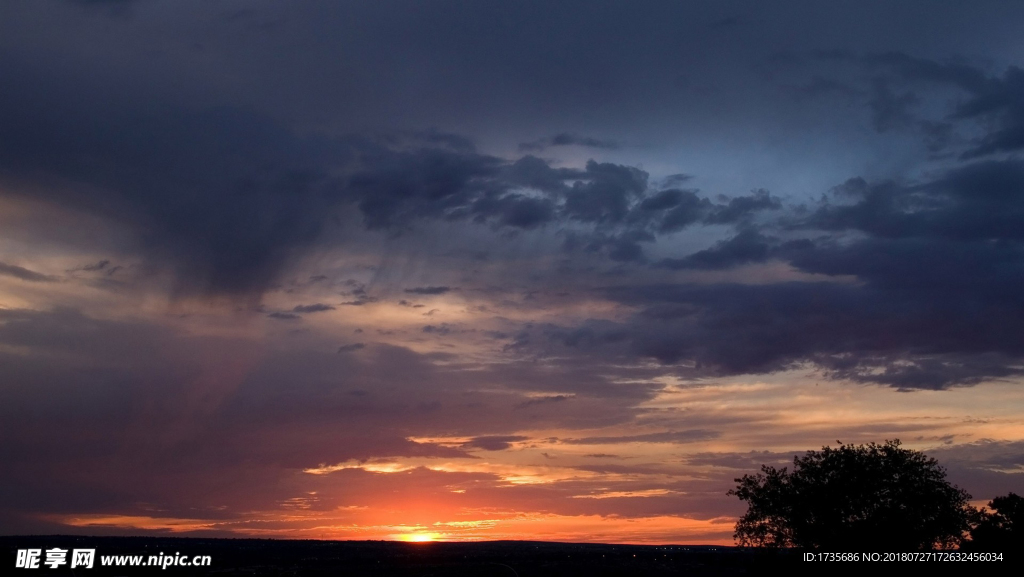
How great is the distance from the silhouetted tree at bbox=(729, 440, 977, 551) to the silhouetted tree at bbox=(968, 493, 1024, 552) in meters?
3.38

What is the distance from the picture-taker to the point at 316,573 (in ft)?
634

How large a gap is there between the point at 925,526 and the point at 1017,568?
966 centimetres

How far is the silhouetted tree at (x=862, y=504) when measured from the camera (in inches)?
3529

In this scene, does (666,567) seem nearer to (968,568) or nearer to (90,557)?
(968,568)

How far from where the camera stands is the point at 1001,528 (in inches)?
3883

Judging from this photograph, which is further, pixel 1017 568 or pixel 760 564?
pixel 760 564

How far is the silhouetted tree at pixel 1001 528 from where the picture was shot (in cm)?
9075

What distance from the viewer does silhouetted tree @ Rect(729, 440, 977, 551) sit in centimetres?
8962

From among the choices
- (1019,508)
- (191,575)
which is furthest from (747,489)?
(191,575)

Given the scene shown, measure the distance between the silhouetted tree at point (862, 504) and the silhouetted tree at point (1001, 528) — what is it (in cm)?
338

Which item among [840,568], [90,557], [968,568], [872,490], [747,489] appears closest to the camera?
[90,557]

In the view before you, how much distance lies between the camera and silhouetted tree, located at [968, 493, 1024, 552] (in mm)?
90750

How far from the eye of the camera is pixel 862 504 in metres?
91.7

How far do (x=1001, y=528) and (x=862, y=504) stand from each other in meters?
22.3
